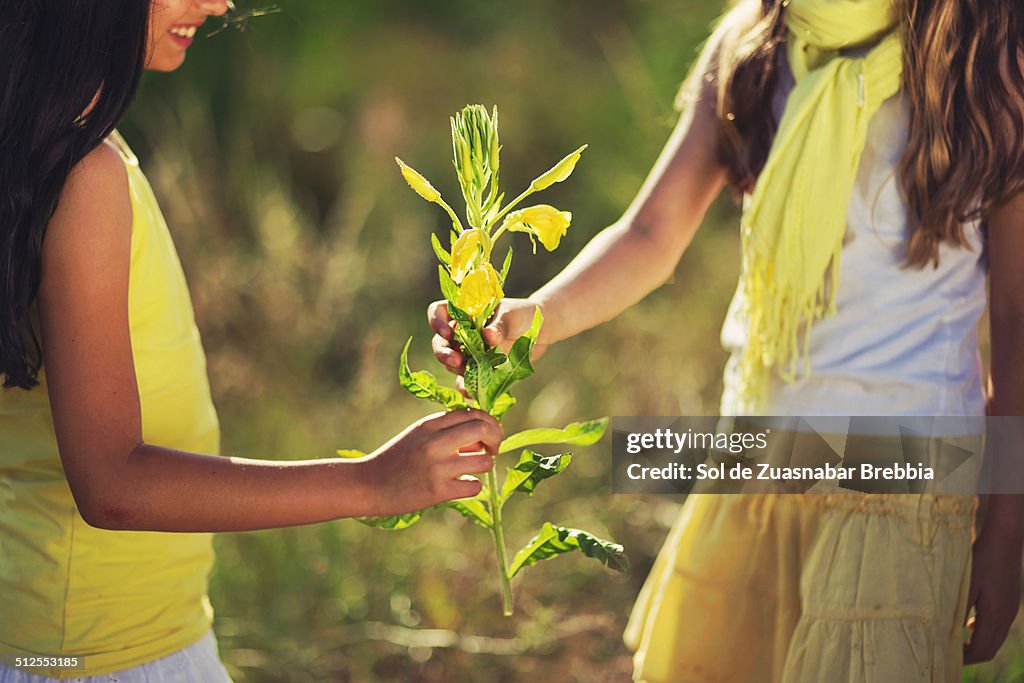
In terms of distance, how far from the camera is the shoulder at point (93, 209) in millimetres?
1300

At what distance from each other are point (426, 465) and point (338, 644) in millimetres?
1617

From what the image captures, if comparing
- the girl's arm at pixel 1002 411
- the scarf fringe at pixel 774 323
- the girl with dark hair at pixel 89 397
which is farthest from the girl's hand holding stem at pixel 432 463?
the girl's arm at pixel 1002 411

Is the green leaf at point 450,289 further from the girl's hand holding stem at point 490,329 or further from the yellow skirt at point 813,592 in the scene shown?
the yellow skirt at point 813,592

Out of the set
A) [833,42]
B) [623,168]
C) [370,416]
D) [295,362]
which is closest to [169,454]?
[833,42]

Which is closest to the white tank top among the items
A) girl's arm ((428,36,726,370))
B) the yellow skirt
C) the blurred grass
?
the yellow skirt

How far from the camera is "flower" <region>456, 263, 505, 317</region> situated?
125cm

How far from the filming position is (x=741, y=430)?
5.92ft

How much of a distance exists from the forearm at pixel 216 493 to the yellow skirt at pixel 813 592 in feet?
2.27

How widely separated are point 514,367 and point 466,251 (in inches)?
6.0

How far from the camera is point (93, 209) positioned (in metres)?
1.32

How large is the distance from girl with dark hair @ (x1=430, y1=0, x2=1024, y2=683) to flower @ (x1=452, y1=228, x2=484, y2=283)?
238 mm

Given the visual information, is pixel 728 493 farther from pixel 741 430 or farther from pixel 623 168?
pixel 623 168

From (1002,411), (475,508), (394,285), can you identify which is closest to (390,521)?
(475,508)

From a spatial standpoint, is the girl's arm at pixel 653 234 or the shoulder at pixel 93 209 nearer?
the shoulder at pixel 93 209
